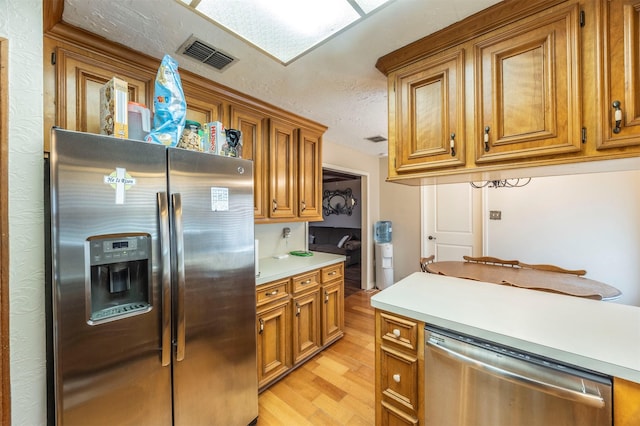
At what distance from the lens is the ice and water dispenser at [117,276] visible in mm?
1014

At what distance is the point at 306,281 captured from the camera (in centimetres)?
224

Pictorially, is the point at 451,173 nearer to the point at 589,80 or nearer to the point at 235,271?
the point at 589,80

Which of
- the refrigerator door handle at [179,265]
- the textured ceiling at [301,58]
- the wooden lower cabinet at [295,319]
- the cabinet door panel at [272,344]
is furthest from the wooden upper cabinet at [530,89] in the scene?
the cabinet door panel at [272,344]

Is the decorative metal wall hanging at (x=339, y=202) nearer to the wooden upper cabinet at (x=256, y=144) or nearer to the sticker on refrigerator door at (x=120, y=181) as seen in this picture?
the wooden upper cabinet at (x=256, y=144)

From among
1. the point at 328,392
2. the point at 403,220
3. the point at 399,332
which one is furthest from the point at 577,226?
the point at 328,392

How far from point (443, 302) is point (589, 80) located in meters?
1.14

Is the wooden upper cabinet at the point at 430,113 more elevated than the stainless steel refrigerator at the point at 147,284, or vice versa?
the wooden upper cabinet at the point at 430,113

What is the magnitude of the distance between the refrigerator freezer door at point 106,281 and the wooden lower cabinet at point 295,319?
0.77 metres

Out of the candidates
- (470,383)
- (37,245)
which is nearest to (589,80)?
(470,383)

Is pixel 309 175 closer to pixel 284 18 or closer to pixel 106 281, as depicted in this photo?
pixel 284 18

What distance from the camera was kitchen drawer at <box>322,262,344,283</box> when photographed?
2440 mm

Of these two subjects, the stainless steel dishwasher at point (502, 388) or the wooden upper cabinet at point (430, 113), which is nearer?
the stainless steel dishwasher at point (502, 388)

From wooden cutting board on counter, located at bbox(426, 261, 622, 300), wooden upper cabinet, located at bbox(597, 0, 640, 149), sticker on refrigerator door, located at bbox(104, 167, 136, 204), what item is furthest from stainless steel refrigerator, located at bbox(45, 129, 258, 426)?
wooden cutting board on counter, located at bbox(426, 261, 622, 300)

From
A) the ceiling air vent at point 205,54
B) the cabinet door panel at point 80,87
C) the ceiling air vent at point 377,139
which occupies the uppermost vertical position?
the ceiling air vent at point 377,139
